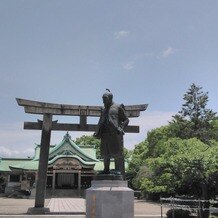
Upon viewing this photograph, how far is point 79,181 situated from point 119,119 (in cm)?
3633

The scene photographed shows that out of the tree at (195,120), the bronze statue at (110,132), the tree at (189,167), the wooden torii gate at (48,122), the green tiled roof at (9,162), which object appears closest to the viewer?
the bronze statue at (110,132)

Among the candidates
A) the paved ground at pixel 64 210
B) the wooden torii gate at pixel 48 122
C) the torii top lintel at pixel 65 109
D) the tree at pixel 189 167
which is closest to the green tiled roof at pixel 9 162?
the paved ground at pixel 64 210

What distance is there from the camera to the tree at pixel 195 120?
37.7m

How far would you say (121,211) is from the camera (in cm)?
866

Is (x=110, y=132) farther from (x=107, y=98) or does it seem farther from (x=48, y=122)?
(x=48, y=122)

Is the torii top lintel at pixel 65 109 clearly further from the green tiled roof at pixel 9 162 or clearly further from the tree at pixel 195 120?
the green tiled roof at pixel 9 162

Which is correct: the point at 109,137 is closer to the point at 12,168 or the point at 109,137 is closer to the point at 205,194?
the point at 205,194

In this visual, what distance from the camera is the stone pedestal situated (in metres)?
8.62

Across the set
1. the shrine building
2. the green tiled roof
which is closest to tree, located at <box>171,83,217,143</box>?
the shrine building

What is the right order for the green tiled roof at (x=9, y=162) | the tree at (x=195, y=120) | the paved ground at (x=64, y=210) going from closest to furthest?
the paved ground at (x=64, y=210)
the tree at (x=195, y=120)
the green tiled roof at (x=9, y=162)

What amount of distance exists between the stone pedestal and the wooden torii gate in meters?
8.10

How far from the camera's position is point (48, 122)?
56.7 ft

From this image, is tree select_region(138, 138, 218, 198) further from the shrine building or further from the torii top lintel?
the shrine building

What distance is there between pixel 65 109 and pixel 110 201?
9.35 metres
